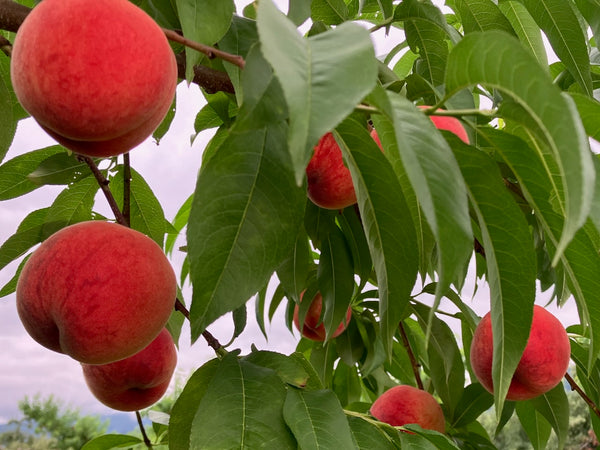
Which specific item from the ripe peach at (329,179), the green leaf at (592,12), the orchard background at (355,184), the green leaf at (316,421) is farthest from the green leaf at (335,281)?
the green leaf at (592,12)

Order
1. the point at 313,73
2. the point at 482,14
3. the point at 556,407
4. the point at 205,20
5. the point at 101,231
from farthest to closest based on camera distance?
the point at 556,407 < the point at 482,14 < the point at 101,231 < the point at 205,20 < the point at 313,73

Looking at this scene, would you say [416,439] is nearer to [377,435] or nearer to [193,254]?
[377,435]

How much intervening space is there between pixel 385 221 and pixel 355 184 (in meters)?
0.05

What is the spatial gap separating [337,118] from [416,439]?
1.83 feet

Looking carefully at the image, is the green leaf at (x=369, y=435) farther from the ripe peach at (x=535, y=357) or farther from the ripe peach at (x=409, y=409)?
the ripe peach at (x=409, y=409)

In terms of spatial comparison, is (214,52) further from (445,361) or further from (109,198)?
(445,361)

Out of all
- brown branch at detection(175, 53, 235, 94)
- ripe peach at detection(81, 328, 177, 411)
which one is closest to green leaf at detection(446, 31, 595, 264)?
brown branch at detection(175, 53, 235, 94)

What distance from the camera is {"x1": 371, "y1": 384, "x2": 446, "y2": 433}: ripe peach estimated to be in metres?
1.31

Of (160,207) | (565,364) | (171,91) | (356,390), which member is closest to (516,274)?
(171,91)

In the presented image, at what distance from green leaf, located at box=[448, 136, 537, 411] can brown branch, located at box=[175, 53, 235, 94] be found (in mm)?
315

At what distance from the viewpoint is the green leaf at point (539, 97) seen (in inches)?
15.3

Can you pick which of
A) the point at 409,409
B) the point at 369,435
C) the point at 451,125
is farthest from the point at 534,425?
the point at 451,125

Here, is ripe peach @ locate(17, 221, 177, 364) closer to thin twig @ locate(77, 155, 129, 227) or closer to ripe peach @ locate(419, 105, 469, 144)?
thin twig @ locate(77, 155, 129, 227)

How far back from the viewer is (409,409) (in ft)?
4.32
